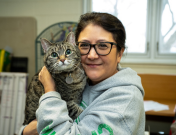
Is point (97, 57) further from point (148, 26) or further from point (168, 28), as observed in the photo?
point (168, 28)

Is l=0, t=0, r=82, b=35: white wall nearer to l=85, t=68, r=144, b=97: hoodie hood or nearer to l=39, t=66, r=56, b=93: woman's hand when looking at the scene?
l=39, t=66, r=56, b=93: woman's hand

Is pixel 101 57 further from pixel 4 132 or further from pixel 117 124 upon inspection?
pixel 4 132

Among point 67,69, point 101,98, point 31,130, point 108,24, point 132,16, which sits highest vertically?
point 132,16

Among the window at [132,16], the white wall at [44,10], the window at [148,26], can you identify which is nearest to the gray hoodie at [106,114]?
the window at [148,26]

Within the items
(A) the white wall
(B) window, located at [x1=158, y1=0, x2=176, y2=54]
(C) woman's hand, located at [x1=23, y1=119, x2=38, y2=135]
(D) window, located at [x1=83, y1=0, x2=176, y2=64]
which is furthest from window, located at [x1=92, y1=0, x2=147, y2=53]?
(C) woman's hand, located at [x1=23, y1=119, x2=38, y2=135]

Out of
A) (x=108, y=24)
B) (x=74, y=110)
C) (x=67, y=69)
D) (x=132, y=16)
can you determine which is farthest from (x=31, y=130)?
(x=132, y=16)

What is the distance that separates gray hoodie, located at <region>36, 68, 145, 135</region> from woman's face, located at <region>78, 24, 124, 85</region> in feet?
0.24

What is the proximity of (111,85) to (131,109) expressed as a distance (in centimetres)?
17

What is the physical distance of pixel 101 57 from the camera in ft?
2.69

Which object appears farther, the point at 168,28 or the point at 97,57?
the point at 168,28

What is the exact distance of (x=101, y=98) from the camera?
0.78 m

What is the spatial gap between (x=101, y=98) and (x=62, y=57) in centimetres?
37

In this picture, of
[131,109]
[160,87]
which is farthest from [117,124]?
[160,87]

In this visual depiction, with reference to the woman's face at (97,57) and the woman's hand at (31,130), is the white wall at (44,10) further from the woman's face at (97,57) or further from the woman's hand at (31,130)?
the woman's hand at (31,130)
